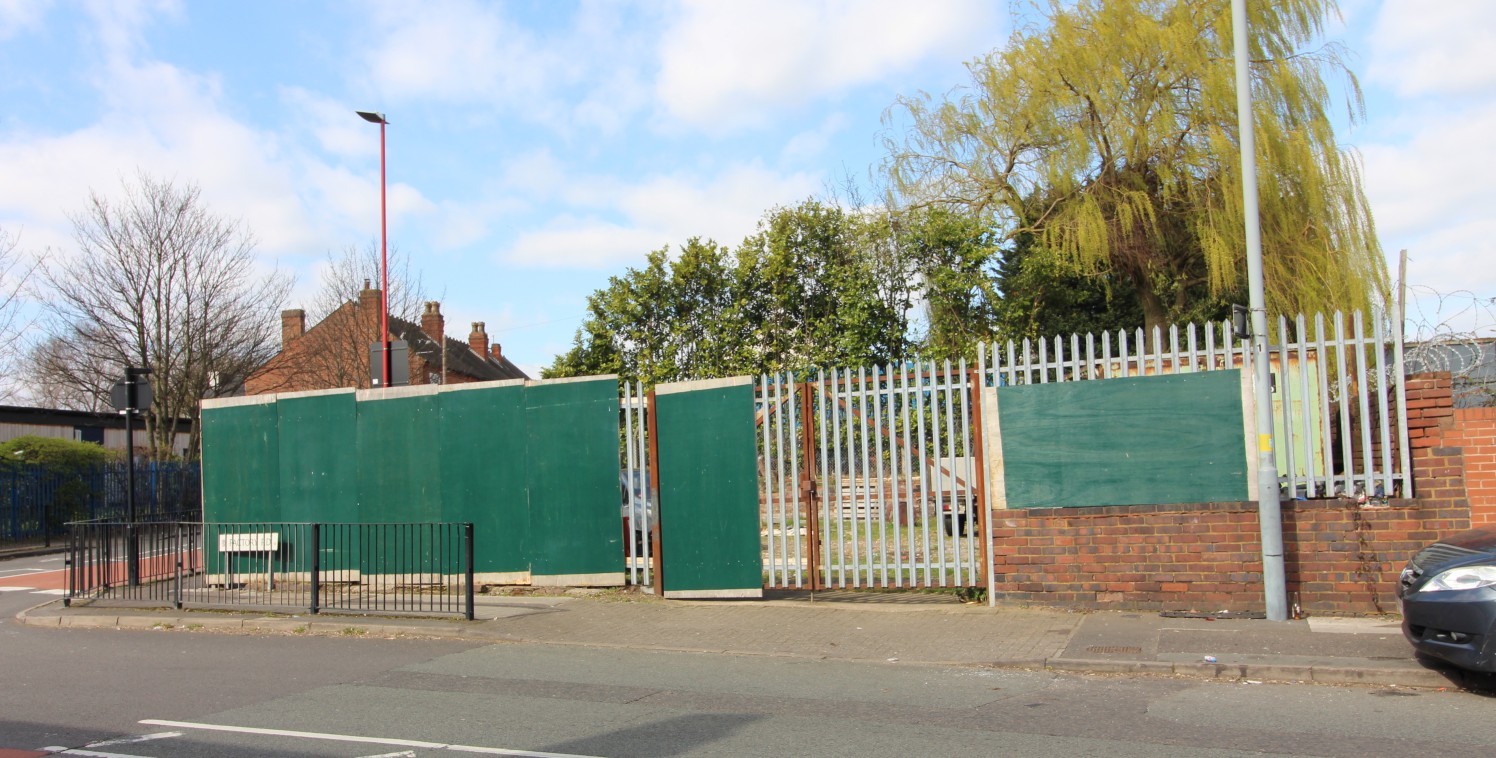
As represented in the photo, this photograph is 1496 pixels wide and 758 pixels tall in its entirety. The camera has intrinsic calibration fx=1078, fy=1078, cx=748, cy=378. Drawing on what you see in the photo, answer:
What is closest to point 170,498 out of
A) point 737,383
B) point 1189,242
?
point 737,383

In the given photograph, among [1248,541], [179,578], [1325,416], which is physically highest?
[1325,416]

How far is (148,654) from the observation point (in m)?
10.1

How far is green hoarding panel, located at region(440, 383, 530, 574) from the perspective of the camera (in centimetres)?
1313

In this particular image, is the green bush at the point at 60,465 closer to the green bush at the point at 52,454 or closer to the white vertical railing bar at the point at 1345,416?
the green bush at the point at 52,454

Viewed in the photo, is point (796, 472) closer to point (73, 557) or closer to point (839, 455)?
point (839, 455)

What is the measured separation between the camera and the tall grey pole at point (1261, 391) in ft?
32.2

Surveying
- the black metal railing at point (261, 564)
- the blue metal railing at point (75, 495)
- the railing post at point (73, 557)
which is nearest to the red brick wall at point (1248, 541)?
the black metal railing at point (261, 564)

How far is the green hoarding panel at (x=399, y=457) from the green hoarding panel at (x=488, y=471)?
0.18 m

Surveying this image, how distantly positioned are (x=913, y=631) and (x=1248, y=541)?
3.27 metres

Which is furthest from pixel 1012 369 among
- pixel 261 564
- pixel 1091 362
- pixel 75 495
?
pixel 75 495

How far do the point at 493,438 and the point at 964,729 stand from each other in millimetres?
8101

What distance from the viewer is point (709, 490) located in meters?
12.2

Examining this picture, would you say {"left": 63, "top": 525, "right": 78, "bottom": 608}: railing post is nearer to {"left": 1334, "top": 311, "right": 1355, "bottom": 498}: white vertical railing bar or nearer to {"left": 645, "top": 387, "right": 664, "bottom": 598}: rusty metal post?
{"left": 645, "top": 387, "right": 664, "bottom": 598}: rusty metal post

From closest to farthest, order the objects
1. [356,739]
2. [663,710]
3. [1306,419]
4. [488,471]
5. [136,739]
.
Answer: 1. [356,739]
2. [136,739]
3. [663,710]
4. [1306,419]
5. [488,471]
